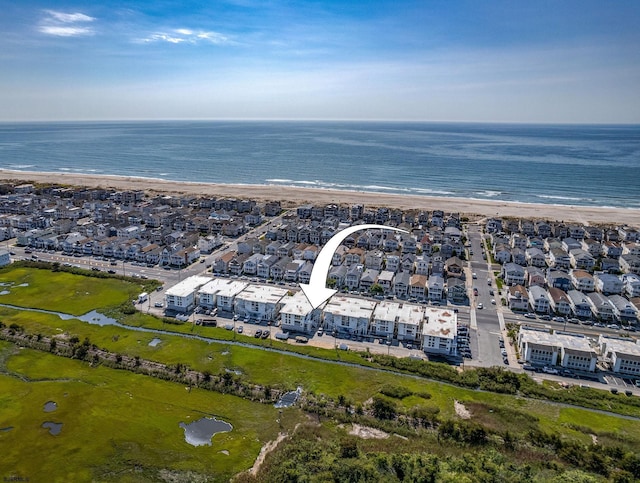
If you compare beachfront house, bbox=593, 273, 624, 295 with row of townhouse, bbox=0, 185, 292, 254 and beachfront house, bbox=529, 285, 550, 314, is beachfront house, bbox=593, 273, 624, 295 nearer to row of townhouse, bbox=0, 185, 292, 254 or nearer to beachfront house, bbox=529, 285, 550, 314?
beachfront house, bbox=529, 285, 550, 314

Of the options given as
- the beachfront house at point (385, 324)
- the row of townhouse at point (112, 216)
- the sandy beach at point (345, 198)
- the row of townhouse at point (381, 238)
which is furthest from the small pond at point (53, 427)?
the sandy beach at point (345, 198)

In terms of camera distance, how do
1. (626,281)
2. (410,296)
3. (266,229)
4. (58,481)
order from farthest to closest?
(266,229) < (626,281) < (410,296) < (58,481)

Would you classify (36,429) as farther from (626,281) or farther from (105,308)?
(626,281)

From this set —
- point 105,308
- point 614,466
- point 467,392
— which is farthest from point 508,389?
point 105,308

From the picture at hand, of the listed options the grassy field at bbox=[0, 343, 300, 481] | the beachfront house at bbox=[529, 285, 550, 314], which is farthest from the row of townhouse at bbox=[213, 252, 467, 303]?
the grassy field at bbox=[0, 343, 300, 481]

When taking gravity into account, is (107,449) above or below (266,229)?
below

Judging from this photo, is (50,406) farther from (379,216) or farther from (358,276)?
(379,216)

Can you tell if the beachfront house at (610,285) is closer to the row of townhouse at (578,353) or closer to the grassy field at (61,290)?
the row of townhouse at (578,353)
